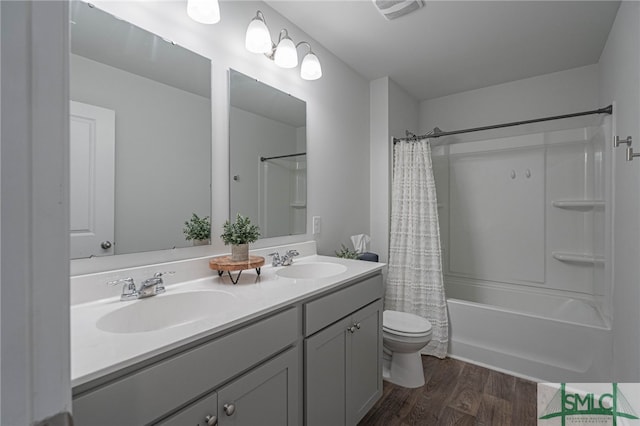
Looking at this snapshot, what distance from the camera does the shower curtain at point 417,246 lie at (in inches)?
94.3

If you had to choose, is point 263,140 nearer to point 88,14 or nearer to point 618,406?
point 88,14

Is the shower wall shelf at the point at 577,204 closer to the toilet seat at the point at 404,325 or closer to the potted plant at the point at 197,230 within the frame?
the toilet seat at the point at 404,325

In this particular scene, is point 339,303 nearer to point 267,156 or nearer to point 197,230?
point 197,230

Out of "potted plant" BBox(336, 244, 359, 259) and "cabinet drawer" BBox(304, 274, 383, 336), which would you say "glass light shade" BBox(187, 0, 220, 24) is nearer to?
"cabinet drawer" BBox(304, 274, 383, 336)

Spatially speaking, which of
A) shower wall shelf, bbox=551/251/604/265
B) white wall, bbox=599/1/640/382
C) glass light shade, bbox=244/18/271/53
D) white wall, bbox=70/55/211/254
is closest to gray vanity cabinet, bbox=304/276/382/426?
white wall, bbox=70/55/211/254

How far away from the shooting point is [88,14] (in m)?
1.10

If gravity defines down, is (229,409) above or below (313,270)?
below

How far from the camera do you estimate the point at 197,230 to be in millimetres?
1419

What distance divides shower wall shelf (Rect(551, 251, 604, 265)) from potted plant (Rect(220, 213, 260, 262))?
8.89ft

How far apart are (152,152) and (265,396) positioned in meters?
1.08

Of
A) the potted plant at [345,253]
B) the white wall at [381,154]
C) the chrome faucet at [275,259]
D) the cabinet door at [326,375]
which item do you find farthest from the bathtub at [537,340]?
the chrome faucet at [275,259]

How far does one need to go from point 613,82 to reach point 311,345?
8.45ft

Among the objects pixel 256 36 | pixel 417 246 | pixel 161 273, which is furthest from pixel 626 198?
pixel 161 273

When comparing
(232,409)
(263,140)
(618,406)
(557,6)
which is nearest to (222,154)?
(263,140)
